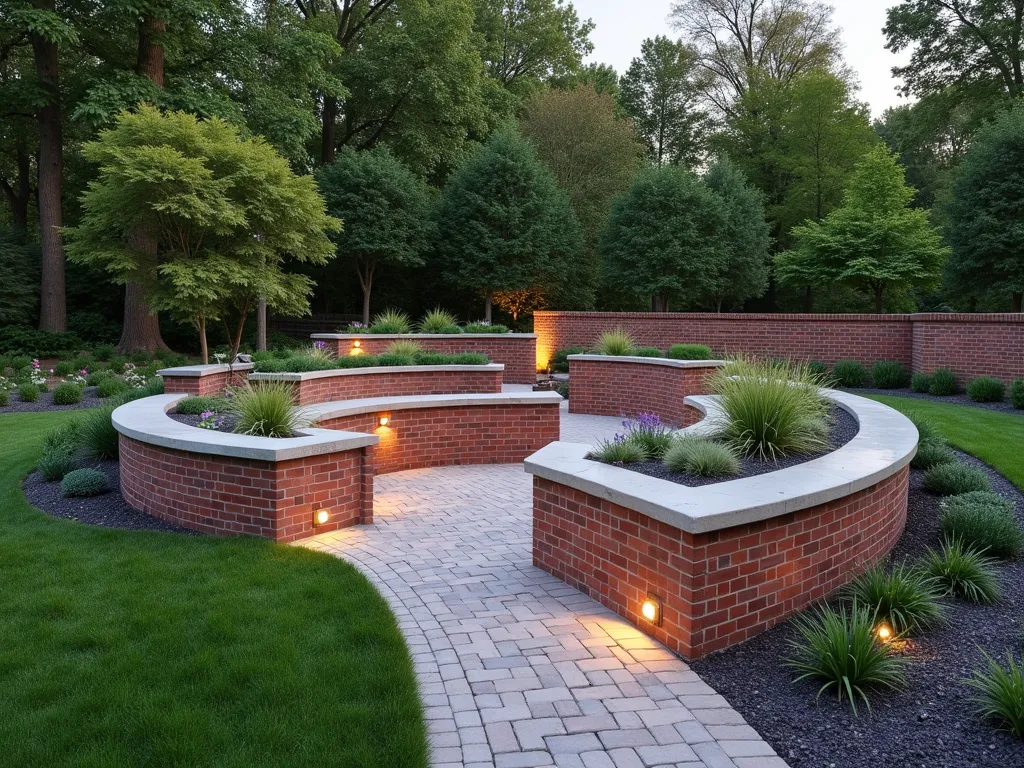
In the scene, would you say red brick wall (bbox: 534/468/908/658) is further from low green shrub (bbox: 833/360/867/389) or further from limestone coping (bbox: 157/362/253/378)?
low green shrub (bbox: 833/360/867/389)

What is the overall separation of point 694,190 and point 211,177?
17532 mm

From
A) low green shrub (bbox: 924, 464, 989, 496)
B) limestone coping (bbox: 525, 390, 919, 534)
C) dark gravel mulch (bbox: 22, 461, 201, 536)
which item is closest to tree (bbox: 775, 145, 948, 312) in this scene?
low green shrub (bbox: 924, 464, 989, 496)

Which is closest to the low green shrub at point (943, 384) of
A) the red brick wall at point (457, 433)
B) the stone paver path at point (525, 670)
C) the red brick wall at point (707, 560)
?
the red brick wall at point (457, 433)

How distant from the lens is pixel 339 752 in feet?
8.46

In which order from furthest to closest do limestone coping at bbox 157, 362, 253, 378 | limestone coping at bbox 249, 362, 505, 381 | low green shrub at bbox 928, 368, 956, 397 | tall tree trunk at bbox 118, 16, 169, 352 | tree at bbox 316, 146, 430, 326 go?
1. tree at bbox 316, 146, 430, 326
2. tall tree trunk at bbox 118, 16, 169, 352
3. low green shrub at bbox 928, 368, 956, 397
4. limestone coping at bbox 249, 362, 505, 381
5. limestone coping at bbox 157, 362, 253, 378

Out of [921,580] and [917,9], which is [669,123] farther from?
[921,580]

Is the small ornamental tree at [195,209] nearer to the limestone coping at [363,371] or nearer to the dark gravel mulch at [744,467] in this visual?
the limestone coping at [363,371]

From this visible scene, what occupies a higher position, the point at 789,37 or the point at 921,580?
the point at 789,37

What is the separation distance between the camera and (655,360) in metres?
11.9

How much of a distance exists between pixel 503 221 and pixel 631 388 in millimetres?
12569

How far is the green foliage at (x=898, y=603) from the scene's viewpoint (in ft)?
12.2

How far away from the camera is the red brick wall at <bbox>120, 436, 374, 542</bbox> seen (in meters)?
5.14

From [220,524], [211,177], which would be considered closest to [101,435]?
[220,524]

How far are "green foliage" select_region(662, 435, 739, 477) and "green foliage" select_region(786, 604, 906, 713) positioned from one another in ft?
4.46
